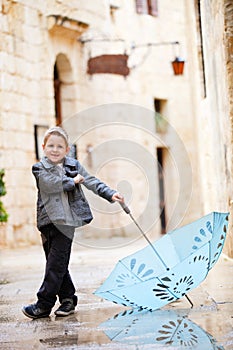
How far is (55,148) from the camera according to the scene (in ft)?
17.7

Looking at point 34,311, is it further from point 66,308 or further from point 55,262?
point 55,262

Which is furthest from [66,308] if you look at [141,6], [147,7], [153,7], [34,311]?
[153,7]

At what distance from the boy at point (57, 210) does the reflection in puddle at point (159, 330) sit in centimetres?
49

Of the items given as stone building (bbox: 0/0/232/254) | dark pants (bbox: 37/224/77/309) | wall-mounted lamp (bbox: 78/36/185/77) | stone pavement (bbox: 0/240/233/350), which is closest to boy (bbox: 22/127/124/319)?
dark pants (bbox: 37/224/77/309)

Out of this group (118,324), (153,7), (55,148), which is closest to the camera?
(118,324)

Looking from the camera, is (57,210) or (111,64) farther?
(111,64)

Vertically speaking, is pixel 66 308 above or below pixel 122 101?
below

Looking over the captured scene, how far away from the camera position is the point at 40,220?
534 cm

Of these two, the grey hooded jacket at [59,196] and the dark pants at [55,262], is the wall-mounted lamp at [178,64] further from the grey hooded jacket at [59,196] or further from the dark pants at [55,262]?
the dark pants at [55,262]

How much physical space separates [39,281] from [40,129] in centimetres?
738

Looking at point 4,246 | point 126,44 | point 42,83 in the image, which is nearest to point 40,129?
point 42,83

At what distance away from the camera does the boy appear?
208 inches

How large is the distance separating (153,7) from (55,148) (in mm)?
16529

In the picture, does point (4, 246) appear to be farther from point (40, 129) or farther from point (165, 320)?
point (165, 320)
